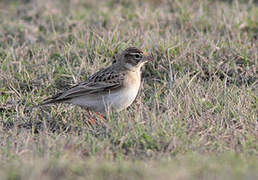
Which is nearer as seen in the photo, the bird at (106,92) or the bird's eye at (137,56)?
the bird at (106,92)

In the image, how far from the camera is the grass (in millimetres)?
5129

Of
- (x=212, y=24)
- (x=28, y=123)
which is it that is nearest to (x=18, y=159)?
(x=28, y=123)

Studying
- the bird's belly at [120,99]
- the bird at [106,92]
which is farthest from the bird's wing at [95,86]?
the bird's belly at [120,99]

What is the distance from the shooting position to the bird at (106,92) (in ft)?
22.3

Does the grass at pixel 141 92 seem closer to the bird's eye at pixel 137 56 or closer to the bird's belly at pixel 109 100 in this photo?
the bird's belly at pixel 109 100

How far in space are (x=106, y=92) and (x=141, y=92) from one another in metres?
1.01

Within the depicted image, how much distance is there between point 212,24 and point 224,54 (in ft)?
5.42

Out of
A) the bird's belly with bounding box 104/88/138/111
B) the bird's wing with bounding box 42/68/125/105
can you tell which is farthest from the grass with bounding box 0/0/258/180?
the bird's wing with bounding box 42/68/125/105

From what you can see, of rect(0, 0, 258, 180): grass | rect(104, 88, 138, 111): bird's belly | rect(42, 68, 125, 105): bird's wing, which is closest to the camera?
rect(0, 0, 258, 180): grass

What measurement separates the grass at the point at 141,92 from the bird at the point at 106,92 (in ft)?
0.65

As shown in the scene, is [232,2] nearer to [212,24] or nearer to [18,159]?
[212,24]

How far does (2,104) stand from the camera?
7.54 metres

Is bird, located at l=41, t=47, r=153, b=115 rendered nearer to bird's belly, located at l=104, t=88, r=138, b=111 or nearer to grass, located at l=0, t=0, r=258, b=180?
bird's belly, located at l=104, t=88, r=138, b=111

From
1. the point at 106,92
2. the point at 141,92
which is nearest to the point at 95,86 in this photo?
the point at 106,92
